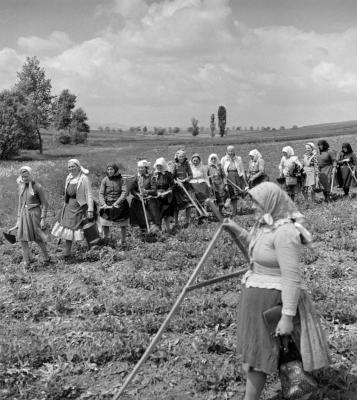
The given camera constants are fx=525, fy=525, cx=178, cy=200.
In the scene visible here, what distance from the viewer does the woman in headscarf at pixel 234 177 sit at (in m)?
17.6

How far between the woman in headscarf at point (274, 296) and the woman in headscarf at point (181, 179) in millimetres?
10245

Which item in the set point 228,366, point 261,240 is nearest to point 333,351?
point 228,366

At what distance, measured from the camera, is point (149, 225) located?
1437 cm

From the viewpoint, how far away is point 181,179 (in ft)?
50.8

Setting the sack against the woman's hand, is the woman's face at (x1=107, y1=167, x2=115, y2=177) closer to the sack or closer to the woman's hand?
the sack

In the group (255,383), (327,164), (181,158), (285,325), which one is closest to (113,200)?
(181,158)

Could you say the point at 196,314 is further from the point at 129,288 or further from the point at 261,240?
the point at 261,240

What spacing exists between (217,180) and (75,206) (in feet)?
19.3

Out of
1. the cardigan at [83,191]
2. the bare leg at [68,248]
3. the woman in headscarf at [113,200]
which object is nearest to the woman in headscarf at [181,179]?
the woman in headscarf at [113,200]

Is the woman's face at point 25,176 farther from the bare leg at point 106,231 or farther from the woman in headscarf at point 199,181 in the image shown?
the woman in headscarf at point 199,181

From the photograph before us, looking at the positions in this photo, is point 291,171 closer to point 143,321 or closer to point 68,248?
point 68,248

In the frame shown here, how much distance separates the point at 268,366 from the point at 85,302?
16.1 feet

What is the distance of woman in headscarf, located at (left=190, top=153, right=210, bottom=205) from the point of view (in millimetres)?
15844

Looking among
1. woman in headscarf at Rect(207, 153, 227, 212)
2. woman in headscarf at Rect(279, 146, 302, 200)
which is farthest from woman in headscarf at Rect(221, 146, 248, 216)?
woman in headscarf at Rect(279, 146, 302, 200)
